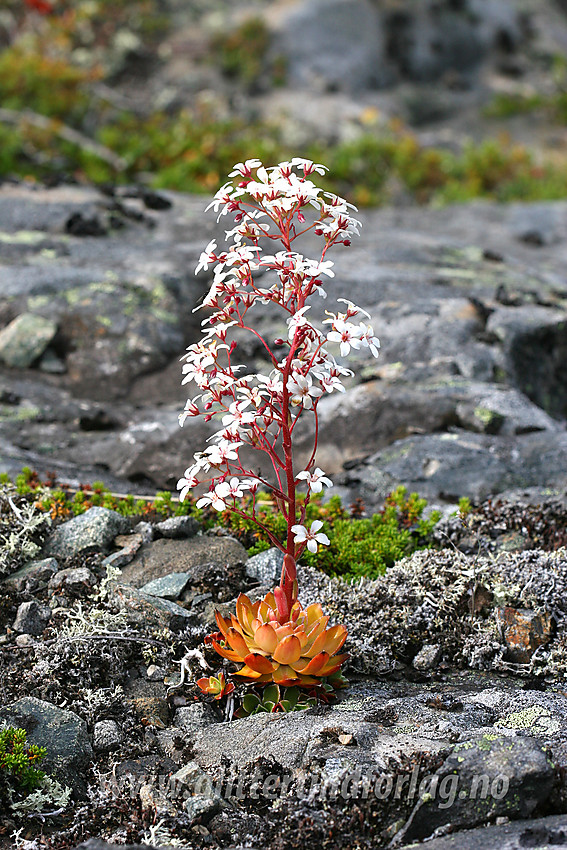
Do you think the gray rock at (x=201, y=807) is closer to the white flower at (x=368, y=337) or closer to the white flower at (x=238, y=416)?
the white flower at (x=238, y=416)

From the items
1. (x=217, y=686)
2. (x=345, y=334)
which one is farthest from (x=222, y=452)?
(x=217, y=686)

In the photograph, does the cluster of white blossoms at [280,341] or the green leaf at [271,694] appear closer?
the cluster of white blossoms at [280,341]

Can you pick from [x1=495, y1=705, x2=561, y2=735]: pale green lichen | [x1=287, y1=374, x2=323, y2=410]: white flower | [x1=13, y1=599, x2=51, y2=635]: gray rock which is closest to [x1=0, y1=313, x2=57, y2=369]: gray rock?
[x1=13, y1=599, x2=51, y2=635]: gray rock

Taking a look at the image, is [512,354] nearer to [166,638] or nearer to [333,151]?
[166,638]

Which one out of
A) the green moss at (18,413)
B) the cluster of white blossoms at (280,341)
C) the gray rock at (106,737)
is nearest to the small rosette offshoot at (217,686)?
the gray rock at (106,737)

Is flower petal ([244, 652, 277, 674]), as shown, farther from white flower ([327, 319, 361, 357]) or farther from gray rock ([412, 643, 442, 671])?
white flower ([327, 319, 361, 357])

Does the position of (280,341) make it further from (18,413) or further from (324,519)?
(18,413)
